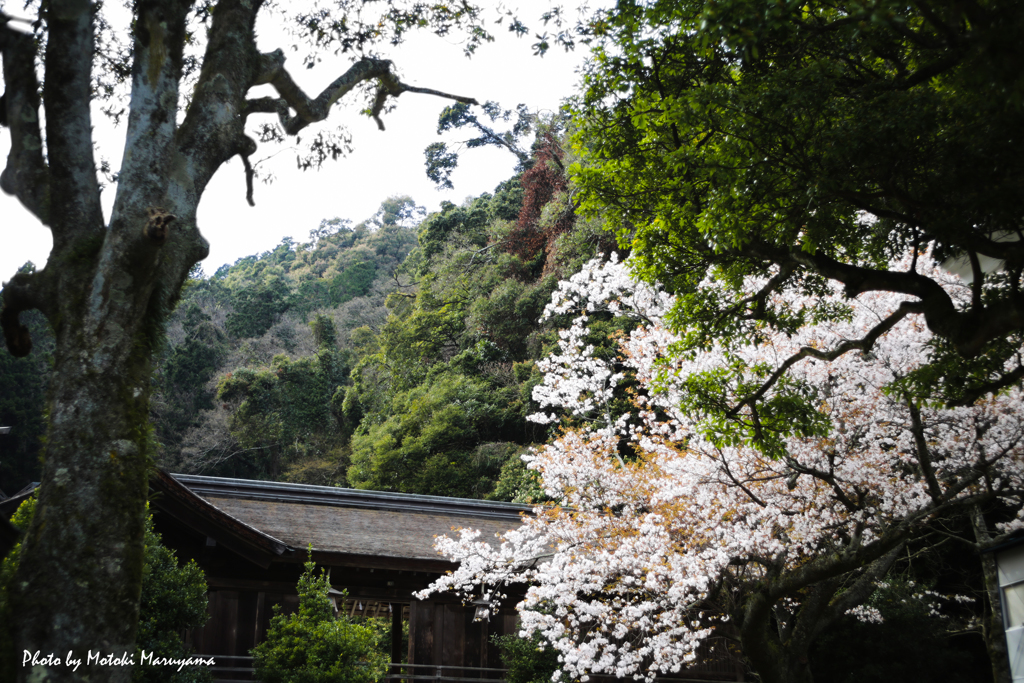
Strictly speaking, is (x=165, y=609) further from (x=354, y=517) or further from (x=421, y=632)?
(x=354, y=517)

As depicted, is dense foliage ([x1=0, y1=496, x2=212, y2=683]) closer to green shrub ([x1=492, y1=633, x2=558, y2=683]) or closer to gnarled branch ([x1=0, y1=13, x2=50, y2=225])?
gnarled branch ([x1=0, y1=13, x2=50, y2=225])

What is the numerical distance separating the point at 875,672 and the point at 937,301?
9.96 m

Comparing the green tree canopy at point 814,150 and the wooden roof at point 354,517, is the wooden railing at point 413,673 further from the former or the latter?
the green tree canopy at point 814,150

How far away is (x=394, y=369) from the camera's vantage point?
24984mm

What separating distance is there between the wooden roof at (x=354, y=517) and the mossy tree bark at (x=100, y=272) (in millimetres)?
5277

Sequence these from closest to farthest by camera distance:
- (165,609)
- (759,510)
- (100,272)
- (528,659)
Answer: (100,272)
(165,609)
(759,510)
(528,659)

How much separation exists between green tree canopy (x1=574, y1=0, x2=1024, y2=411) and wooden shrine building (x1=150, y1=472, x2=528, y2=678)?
6.23m

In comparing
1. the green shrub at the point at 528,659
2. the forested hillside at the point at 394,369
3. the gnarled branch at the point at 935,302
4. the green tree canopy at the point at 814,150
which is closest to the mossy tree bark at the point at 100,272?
the green tree canopy at the point at 814,150

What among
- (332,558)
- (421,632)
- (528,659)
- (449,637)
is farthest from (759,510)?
(332,558)

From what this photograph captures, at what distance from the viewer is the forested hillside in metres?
21.5

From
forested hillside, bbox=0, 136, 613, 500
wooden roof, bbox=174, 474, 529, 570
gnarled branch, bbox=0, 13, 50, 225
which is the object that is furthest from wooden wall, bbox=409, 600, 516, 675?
gnarled branch, bbox=0, 13, 50, 225

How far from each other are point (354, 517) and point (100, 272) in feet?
26.9

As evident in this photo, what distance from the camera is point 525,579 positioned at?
35.8ft

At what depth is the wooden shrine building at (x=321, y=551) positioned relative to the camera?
9.23 metres
